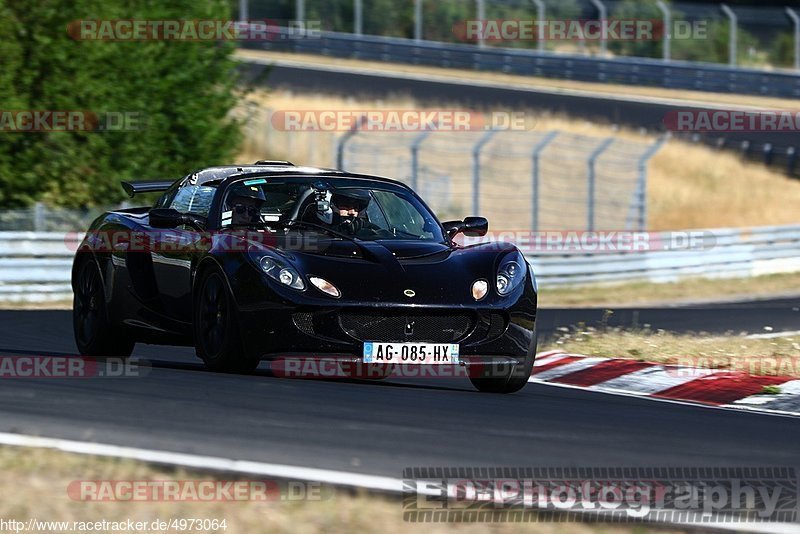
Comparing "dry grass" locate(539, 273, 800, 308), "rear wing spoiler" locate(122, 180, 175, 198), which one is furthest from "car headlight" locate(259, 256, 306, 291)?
Result: "dry grass" locate(539, 273, 800, 308)

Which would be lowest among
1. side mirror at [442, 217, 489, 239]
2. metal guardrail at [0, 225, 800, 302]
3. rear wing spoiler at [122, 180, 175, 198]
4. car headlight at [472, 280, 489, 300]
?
metal guardrail at [0, 225, 800, 302]

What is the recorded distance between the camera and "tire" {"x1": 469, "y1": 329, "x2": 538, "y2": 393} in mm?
9016

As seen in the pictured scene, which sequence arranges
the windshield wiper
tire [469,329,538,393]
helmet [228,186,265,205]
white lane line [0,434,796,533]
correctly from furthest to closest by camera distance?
helmet [228,186,265,205] → the windshield wiper → tire [469,329,538,393] → white lane line [0,434,796,533]

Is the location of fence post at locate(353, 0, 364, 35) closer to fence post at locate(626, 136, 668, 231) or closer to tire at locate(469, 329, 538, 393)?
fence post at locate(626, 136, 668, 231)

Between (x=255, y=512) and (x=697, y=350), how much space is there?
7.32 metres

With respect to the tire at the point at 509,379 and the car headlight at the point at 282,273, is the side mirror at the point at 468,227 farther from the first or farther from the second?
the car headlight at the point at 282,273

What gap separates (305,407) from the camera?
7496mm

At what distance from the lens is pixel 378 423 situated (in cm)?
706

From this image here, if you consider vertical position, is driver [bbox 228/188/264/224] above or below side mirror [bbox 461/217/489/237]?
above

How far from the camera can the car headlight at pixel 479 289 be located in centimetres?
870

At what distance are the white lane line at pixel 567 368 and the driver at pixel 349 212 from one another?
1.98 m

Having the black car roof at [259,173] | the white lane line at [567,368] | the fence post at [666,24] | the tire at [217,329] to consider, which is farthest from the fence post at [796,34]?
the tire at [217,329]

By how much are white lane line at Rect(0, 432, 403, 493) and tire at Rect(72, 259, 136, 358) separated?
3910mm

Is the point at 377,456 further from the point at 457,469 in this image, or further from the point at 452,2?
the point at 452,2
